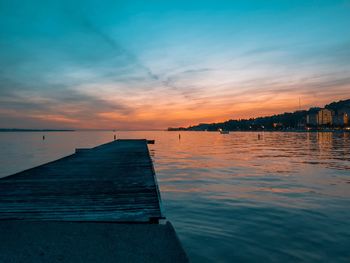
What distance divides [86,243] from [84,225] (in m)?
1.03

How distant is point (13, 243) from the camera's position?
16.2ft

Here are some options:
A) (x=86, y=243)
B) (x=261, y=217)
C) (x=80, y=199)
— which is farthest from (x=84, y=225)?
A: (x=261, y=217)

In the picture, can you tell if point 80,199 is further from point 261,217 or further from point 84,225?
point 261,217

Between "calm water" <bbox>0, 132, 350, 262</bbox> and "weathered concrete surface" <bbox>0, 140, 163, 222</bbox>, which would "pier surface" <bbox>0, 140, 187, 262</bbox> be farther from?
"calm water" <bbox>0, 132, 350, 262</bbox>

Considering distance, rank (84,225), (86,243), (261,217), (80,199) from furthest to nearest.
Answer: (261,217), (80,199), (84,225), (86,243)

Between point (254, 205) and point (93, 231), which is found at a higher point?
point (93, 231)

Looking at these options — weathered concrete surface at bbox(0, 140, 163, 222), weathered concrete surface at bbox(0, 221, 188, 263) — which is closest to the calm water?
weathered concrete surface at bbox(0, 140, 163, 222)

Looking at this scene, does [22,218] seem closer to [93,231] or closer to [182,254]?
[93,231]

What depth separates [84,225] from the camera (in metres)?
5.98

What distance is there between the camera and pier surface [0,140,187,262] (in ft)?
14.9

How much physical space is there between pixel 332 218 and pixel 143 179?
7.33 metres

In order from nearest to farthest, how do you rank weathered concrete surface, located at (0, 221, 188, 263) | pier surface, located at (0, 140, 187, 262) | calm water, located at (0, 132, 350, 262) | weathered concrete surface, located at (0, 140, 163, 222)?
1. weathered concrete surface, located at (0, 221, 188, 263)
2. pier surface, located at (0, 140, 187, 262)
3. weathered concrete surface, located at (0, 140, 163, 222)
4. calm water, located at (0, 132, 350, 262)

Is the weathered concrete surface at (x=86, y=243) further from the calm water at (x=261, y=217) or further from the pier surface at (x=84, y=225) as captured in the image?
the calm water at (x=261, y=217)

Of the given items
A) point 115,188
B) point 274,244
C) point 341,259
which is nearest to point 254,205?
point 274,244
